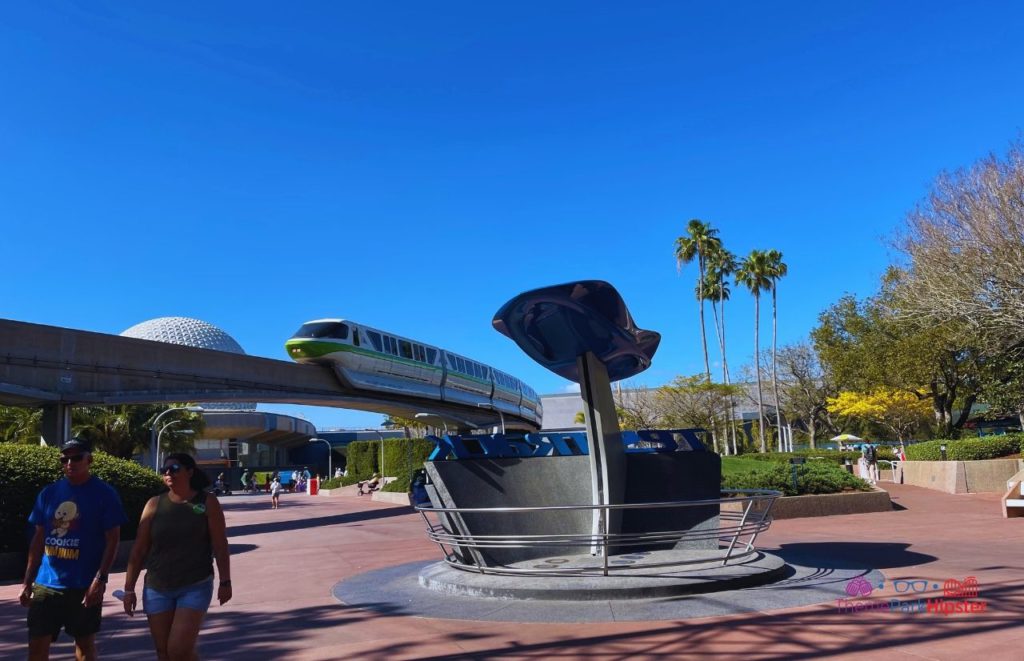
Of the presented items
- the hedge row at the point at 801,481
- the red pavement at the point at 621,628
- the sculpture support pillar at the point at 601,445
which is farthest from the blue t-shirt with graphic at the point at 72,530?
the hedge row at the point at 801,481

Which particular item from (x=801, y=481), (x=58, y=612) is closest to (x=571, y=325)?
(x=58, y=612)

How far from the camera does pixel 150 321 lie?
80625mm

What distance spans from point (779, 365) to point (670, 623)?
5370cm

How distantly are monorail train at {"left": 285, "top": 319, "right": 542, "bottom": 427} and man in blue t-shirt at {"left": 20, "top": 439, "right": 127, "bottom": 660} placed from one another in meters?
30.8

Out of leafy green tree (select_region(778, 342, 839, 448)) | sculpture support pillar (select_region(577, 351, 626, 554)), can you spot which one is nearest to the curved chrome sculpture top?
sculpture support pillar (select_region(577, 351, 626, 554))

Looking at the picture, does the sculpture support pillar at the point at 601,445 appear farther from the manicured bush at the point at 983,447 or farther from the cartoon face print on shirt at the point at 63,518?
the manicured bush at the point at 983,447

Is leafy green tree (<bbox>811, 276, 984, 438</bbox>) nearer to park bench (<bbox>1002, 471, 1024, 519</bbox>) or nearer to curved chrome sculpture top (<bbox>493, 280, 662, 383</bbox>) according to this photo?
park bench (<bbox>1002, 471, 1024, 519</bbox>)

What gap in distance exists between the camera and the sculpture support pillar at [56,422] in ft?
A: 88.5

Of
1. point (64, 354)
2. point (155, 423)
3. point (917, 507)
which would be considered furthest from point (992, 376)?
point (155, 423)

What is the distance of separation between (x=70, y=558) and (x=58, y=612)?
325 mm

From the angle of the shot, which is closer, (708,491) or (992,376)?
(708,491)

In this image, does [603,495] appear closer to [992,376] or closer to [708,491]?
[708,491]

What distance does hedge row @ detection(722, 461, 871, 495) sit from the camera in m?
19.0

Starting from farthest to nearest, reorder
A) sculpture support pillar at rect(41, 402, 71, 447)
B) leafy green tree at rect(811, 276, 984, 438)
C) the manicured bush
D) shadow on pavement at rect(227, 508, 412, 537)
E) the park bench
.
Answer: leafy green tree at rect(811, 276, 984, 438) < sculpture support pillar at rect(41, 402, 71, 447) < the manicured bush < shadow on pavement at rect(227, 508, 412, 537) < the park bench
